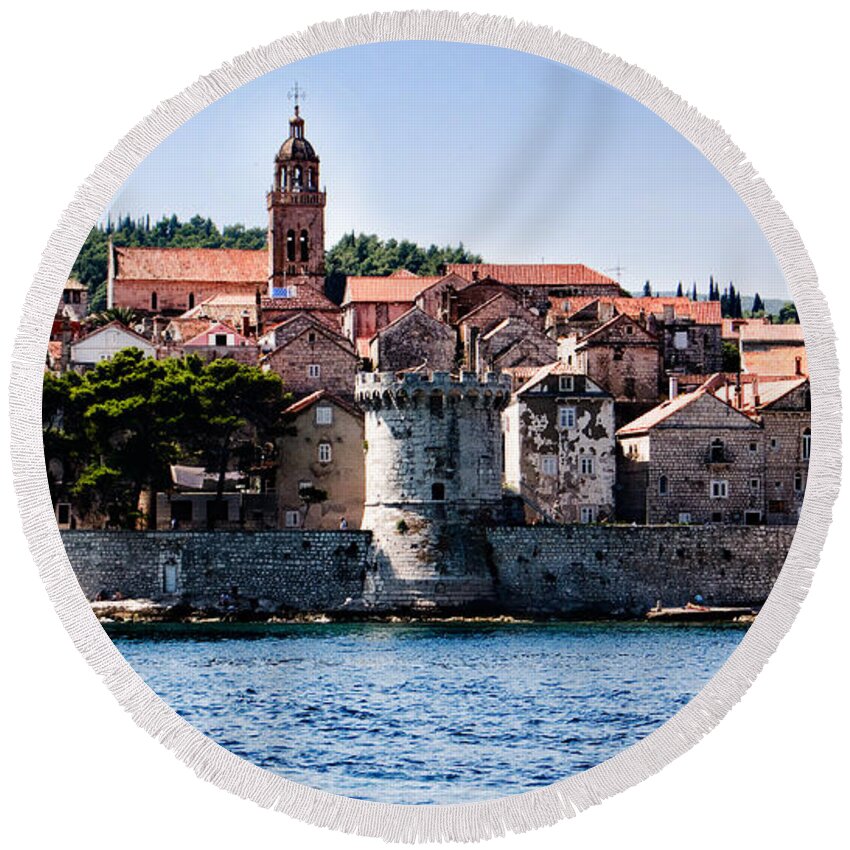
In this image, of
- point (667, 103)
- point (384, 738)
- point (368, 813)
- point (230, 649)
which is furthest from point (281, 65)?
point (230, 649)

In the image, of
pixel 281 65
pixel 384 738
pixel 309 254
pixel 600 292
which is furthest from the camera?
pixel 600 292

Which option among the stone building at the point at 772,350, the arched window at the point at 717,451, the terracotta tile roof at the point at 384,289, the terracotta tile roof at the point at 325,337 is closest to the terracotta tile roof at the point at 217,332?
the terracotta tile roof at the point at 325,337

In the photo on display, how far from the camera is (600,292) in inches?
1484

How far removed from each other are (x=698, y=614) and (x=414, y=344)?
873 cm

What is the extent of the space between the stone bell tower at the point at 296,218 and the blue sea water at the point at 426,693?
223 inches

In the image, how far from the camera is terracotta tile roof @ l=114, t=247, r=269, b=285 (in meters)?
33.3

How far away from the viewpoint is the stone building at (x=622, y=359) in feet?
127

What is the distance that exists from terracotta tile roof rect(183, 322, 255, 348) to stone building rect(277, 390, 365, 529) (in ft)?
7.78

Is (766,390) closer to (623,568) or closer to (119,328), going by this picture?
(623,568)

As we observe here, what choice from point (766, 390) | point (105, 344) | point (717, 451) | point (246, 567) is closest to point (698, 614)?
point (717, 451)

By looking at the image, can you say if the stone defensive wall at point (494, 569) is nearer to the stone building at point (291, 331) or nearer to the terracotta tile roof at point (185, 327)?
the stone building at point (291, 331)

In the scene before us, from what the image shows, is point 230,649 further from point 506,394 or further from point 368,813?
point 368,813

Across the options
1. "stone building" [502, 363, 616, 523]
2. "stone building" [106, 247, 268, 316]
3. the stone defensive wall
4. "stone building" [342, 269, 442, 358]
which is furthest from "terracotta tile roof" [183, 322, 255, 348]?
the stone defensive wall

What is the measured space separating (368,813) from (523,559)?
1650 cm
